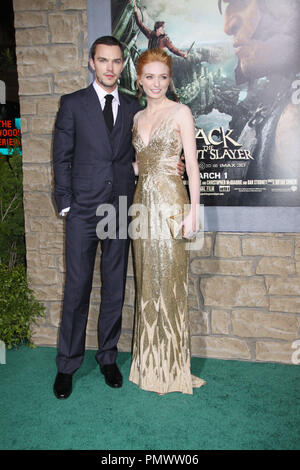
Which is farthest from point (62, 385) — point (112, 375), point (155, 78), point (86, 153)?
point (155, 78)

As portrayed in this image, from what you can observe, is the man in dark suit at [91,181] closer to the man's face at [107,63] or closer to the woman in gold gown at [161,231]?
the man's face at [107,63]

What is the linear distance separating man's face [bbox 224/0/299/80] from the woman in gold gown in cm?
71

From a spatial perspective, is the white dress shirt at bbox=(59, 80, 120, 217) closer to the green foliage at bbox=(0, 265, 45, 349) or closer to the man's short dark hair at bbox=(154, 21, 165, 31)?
the man's short dark hair at bbox=(154, 21, 165, 31)

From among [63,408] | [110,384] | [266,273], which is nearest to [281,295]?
[266,273]

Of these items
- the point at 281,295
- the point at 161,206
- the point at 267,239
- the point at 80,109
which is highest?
the point at 80,109

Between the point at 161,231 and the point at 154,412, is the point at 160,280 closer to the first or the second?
the point at 161,231

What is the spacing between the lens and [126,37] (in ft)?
9.95

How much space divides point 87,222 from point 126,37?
1418 mm

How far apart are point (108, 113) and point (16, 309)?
1.75 metres

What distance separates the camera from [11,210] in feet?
14.1

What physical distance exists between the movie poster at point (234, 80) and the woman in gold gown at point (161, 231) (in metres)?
0.53

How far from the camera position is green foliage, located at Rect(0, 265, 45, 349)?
3.34 metres

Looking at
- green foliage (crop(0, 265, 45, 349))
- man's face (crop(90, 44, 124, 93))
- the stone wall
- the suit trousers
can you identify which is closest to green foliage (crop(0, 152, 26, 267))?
green foliage (crop(0, 265, 45, 349))
